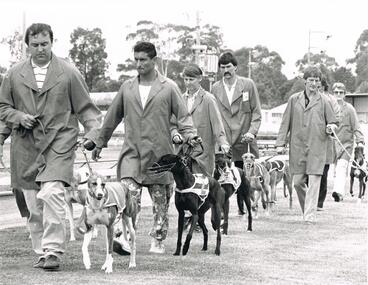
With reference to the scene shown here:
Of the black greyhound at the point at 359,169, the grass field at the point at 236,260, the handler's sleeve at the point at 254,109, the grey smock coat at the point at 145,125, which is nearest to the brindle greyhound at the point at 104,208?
the grass field at the point at 236,260

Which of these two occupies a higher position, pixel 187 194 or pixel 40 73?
pixel 40 73

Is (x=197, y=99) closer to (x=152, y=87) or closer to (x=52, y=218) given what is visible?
(x=152, y=87)

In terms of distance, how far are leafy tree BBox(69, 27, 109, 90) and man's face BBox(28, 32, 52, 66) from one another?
9192 centimetres

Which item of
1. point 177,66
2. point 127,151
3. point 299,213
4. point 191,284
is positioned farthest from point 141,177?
point 177,66

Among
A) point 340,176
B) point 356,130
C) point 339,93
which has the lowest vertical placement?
point 340,176

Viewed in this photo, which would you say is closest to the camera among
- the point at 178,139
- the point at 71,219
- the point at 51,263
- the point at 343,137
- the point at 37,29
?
the point at 51,263

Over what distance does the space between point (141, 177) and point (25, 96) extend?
60.6 inches

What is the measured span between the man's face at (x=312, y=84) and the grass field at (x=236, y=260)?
2.05m

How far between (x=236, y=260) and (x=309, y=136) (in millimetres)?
4646

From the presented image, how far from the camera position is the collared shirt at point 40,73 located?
30.7 ft

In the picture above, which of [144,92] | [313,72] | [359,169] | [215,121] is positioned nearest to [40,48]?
[144,92]

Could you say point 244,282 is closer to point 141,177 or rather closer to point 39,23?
point 141,177

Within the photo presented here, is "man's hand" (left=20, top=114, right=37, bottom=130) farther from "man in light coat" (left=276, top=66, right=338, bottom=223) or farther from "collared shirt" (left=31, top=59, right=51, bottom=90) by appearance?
"man in light coat" (left=276, top=66, right=338, bottom=223)

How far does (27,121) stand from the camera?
917 centimetres
